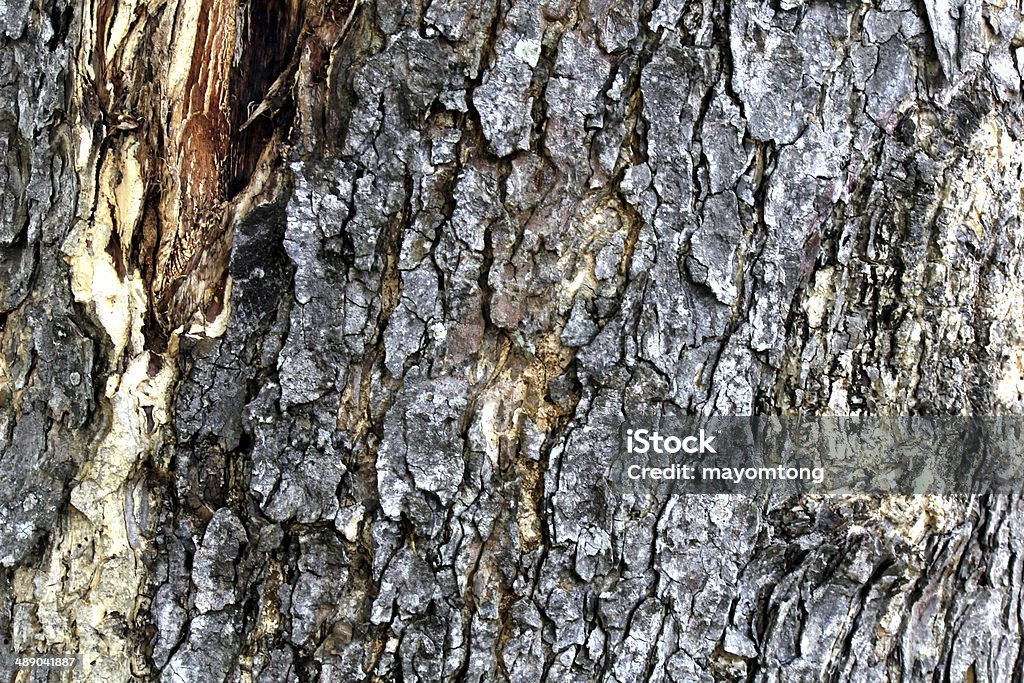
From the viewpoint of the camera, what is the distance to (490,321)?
47.8 inches

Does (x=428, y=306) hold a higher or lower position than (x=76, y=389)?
higher

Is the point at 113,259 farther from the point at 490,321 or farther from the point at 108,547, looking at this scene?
the point at 490,321

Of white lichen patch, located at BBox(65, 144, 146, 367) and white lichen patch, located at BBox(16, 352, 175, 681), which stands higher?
white lichen patch, located at BBox(65, 144, 146, 367)

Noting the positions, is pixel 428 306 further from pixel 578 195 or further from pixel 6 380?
pixel 6 380

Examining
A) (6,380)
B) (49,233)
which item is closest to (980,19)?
(49,233)

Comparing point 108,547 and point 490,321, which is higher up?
point 490,321

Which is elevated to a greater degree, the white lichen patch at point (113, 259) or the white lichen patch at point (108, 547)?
the white lichen patch at point (113, 259)

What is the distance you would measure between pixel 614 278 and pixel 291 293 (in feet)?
1.66

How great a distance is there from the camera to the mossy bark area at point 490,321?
119cm

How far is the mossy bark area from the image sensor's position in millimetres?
1191

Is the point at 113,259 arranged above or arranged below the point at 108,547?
above

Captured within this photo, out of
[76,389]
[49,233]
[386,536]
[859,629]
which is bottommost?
[859,629]

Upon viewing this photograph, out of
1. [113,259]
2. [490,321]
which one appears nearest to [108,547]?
[113,259]

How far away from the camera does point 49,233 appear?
4.23 feet
